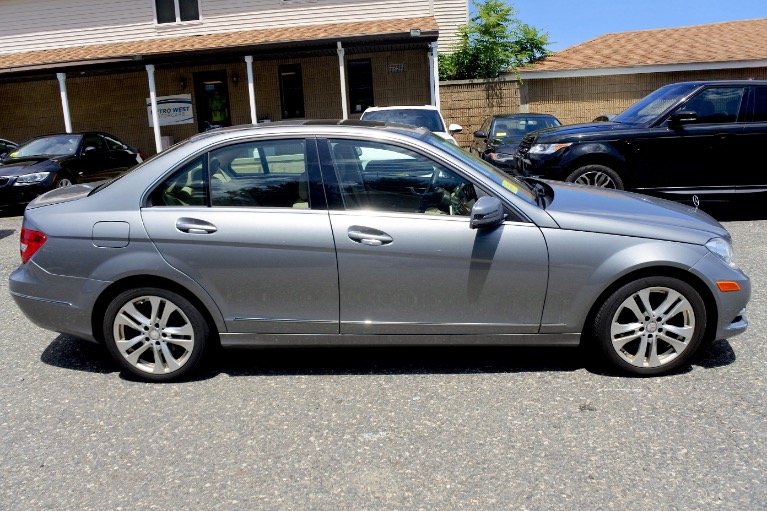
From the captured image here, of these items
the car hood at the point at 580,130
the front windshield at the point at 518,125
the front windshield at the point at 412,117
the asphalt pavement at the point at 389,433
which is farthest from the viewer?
the front windshield at the point at 518,125

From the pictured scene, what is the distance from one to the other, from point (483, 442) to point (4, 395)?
2.97 meters

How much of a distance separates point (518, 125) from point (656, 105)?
4642mm

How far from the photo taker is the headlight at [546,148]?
28.6ft

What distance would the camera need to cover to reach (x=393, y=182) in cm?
416

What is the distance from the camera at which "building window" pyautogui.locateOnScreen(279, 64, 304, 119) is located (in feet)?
65.4

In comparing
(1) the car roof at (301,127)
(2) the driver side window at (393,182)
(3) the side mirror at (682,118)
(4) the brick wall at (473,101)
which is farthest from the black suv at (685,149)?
(4) the brick wall at (473,101)

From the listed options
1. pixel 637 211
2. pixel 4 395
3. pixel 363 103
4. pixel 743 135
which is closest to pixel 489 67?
pixel 363 103

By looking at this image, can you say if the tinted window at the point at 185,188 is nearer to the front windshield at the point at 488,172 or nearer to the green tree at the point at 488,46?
the front windshield at the point at 488,172

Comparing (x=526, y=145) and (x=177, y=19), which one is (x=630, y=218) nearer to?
(x=526, y=145)

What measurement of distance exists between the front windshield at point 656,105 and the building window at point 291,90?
1241 cm

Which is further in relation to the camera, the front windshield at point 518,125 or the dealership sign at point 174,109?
the dealership sign at point 174,109

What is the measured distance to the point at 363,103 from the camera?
19797 millimetres

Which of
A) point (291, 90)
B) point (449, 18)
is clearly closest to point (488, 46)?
point (449, 18)

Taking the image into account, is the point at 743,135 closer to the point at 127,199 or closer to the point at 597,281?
the point at 597,281
